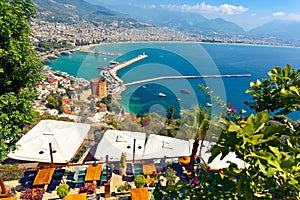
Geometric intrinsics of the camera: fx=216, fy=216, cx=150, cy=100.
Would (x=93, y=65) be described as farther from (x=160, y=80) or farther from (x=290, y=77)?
(x=290, y=77)

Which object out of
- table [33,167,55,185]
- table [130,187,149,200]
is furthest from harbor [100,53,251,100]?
table [130,187,149,200]

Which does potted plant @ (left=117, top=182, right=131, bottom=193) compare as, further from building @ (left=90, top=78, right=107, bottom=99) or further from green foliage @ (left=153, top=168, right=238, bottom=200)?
building @ (left=90, top=78, right=107, bottom=99)

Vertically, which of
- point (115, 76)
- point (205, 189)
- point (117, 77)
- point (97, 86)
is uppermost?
point (205, 189)

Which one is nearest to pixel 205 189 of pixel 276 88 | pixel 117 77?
pixel 276 88

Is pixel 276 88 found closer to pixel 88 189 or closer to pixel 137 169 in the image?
pixel 88 189

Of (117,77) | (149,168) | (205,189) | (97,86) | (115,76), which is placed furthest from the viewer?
(115,76)

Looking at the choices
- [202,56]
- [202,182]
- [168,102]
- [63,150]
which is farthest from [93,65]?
[202,182]
